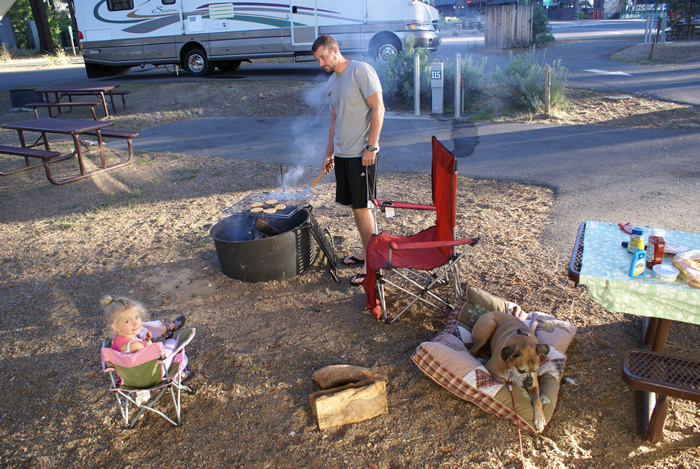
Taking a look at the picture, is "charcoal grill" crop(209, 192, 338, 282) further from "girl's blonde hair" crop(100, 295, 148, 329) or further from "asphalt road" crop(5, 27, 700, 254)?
"asphalt road" crop(5, 27, 700, 254)

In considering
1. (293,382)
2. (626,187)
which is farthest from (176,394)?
(626,187)

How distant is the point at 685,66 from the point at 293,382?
15.3 meters

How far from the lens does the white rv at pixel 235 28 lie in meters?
12.4

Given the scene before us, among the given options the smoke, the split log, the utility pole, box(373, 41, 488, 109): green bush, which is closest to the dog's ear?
the split log

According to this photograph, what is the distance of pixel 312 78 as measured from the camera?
13.2 m

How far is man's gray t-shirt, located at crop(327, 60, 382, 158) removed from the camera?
12.1 feet

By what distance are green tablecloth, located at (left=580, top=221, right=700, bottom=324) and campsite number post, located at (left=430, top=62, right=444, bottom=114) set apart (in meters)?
7.92

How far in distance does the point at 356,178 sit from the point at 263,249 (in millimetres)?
903

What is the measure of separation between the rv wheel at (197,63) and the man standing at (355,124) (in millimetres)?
11145

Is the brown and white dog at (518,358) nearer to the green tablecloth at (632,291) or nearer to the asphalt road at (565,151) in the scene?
the green tablecloth at (632,291)

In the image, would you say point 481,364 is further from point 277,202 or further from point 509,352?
point 277,202

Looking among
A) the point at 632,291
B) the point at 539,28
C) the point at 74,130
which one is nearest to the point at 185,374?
the point at 632,291

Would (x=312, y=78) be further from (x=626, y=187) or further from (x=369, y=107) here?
(x=369, y=107)

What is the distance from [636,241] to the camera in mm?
2584
